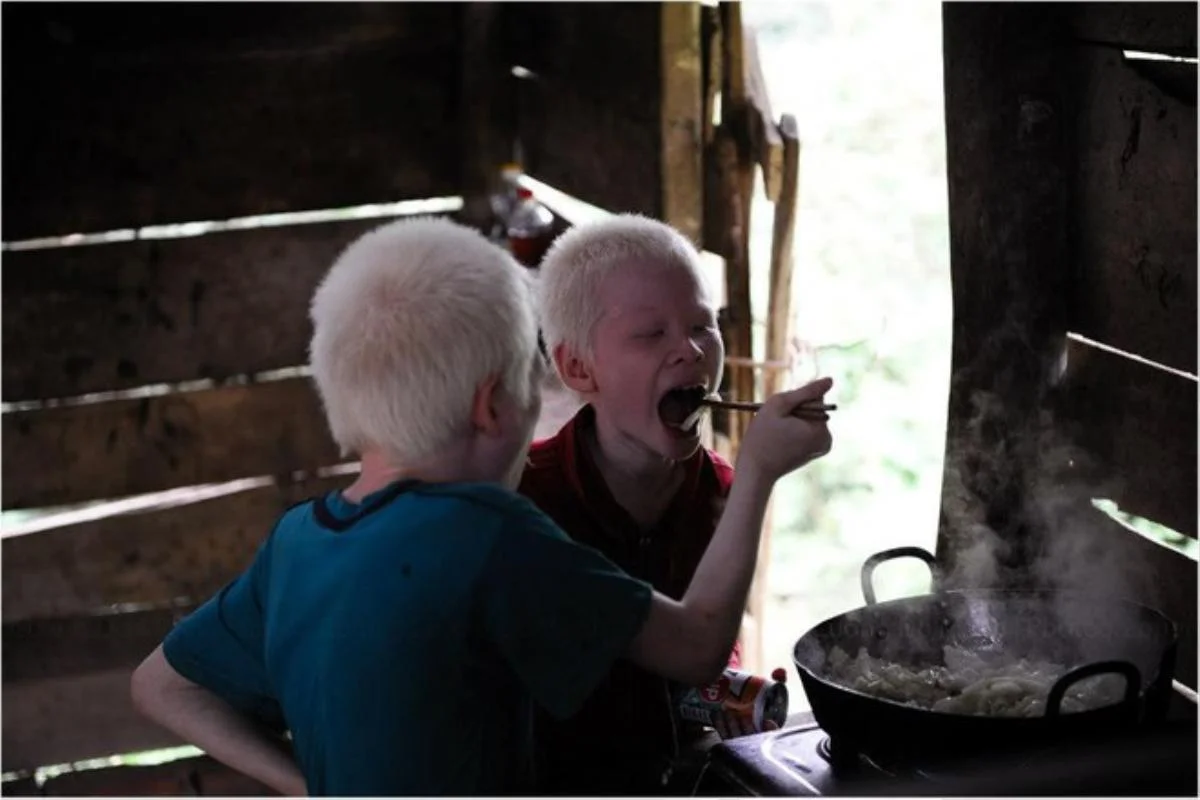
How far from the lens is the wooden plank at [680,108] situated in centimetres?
401

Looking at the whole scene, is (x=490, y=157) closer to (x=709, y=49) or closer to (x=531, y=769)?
(x=709, y=49)

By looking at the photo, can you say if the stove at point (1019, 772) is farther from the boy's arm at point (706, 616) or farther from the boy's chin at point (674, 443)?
the boy's chin at point (674, 443)

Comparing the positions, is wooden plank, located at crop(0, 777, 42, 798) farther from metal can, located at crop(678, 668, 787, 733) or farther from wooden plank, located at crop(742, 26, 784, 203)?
metal can, located at crop(678, 668, 787, 733)

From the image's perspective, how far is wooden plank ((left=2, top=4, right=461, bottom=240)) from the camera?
4.29 metres

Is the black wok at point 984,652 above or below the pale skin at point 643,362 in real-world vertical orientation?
below

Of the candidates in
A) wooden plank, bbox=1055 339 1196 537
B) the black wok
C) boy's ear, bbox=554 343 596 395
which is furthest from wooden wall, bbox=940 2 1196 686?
boy's ear, bbox=554 343 596 395

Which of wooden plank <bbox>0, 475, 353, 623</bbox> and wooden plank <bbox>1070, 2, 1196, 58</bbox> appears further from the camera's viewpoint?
wooden plank <bbox>0, 475, 353, 623</bbox>

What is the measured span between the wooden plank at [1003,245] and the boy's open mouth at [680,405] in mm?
600

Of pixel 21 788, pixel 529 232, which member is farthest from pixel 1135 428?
pixel 21 788

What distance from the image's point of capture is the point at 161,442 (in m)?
4.47

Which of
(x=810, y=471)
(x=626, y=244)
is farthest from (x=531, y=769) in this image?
(x=810, y=471)

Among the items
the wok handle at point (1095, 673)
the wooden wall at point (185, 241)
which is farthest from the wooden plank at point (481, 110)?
the wok handle at point (1095, 673)

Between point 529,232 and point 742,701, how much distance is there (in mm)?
2036

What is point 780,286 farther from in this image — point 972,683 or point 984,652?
point 972,683
